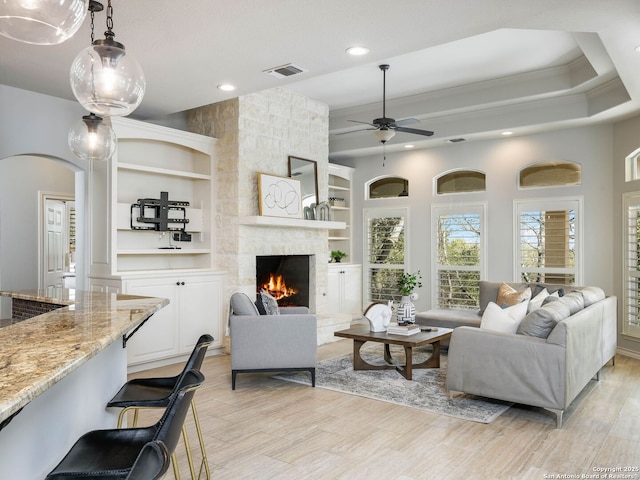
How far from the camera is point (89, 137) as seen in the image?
3.38m

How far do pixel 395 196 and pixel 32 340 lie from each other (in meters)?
7.12

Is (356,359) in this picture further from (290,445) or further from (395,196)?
(395,196)

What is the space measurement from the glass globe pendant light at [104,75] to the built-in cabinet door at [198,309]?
3545 mm

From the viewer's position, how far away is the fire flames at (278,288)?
274 inches

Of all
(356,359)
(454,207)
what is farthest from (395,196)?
(356,359)

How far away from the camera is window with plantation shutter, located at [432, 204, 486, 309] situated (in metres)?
7.59

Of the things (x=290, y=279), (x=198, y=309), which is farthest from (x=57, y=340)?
(x=290, y=279)

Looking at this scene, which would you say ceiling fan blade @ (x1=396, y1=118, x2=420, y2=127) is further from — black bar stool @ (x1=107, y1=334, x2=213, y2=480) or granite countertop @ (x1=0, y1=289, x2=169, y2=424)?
black bar stool @ (x1=107, y1=334, x2=213, y2=480)

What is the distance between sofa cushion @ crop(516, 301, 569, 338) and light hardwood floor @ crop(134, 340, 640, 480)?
0.64 metres

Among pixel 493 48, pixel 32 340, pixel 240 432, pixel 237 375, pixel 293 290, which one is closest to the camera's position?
pixel 32 340

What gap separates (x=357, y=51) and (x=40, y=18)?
2899 mm

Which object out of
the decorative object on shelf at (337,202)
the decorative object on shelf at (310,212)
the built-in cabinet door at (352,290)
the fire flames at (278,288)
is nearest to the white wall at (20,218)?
the fire flames at (278,288)

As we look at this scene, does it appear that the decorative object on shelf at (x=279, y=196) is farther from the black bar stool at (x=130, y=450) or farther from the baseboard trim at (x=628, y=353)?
the black bar stool at (x=130, y=450)

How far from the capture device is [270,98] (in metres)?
6.43
